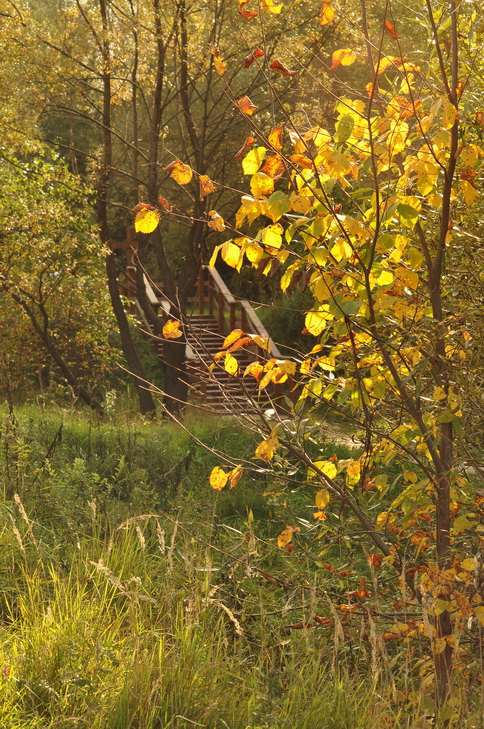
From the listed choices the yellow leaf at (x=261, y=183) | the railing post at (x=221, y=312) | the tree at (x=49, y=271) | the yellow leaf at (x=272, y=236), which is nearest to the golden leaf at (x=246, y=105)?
the yellow leaf at (x=261, y=183)

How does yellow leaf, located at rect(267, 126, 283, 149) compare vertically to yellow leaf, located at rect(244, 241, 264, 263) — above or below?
above

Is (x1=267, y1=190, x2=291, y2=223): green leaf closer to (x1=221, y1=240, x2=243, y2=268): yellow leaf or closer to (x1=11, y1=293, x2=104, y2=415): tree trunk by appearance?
(x1=221, y1=240, x2=243, y2=268): yellow leaf

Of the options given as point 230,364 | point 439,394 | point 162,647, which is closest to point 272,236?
point 230,364

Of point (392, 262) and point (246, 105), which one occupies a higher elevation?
point (246, 105)

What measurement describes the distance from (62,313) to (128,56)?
449 centimetres

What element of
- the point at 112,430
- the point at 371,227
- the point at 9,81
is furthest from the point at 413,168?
the point at 9,81

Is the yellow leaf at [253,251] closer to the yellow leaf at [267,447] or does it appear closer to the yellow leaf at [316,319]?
the yellow leaf at [316,319]

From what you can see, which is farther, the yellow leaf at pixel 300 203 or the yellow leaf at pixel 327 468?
the yellow leaf at pixel 327 468

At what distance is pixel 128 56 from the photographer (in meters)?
12.0

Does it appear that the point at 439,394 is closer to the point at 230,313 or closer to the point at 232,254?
the point at 232,254

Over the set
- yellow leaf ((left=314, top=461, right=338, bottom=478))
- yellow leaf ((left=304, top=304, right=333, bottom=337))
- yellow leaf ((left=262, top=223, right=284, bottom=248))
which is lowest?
yellow leaf ((left=314, top=461, right=338, bottom=478))

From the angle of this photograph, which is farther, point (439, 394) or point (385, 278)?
point (439, 394)

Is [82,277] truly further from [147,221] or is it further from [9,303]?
[147,221]

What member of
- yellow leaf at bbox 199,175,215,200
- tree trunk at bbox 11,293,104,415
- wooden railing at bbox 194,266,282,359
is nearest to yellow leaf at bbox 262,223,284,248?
yellow leaf at bbox 199,175,215,200
